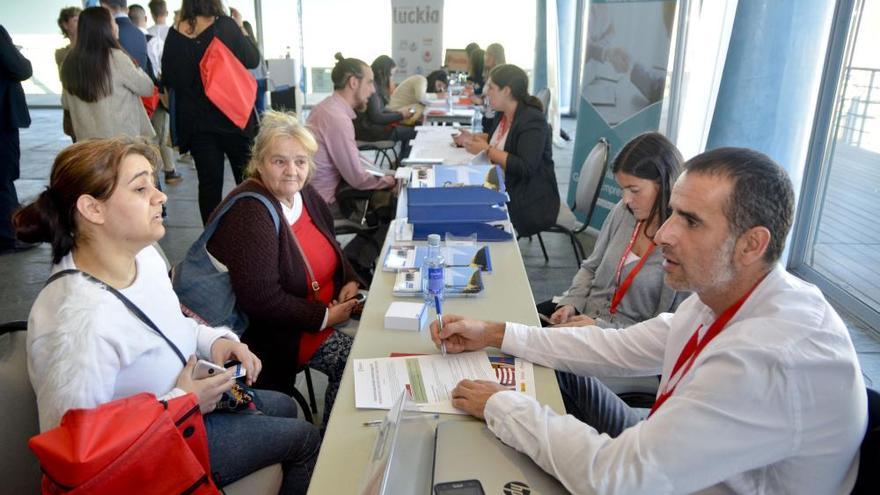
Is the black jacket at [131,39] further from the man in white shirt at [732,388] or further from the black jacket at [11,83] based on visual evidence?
the man in white shirt at [732,388]

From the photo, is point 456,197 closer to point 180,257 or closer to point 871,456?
point 871,456

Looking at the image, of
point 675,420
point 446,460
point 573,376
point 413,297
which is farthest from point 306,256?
point 675,420

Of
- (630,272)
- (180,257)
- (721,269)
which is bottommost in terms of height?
(180,257)

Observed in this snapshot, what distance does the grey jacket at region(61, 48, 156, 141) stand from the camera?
4.07m

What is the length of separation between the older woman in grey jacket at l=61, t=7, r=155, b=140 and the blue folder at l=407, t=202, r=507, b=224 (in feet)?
8.33

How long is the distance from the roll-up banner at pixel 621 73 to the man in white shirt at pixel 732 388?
3016 mm

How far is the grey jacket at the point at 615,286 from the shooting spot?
6.50ft

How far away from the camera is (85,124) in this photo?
4.14 metres

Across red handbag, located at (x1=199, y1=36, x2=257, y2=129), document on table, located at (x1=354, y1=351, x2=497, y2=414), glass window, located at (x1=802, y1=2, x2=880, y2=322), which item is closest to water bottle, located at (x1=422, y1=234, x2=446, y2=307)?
document on table, located at (x1=354, y1=351, x2=497, y2=414)

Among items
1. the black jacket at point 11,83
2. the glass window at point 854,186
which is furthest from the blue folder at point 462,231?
the black jacket at point 11,83

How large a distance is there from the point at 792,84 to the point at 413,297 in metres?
2.65

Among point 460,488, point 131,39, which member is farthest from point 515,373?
point 131,39

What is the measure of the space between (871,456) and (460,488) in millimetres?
681

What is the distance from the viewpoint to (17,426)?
1.24m
